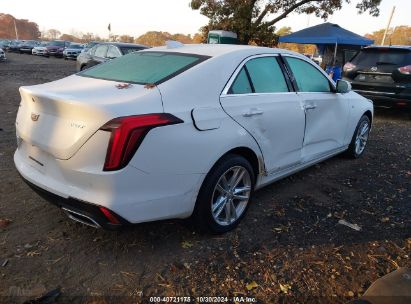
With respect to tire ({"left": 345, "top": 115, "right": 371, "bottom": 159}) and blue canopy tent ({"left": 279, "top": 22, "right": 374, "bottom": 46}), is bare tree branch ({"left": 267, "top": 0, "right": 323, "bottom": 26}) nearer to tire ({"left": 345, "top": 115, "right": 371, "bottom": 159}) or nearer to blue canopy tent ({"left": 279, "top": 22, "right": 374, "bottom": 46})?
blue canopy tent ({"left": 279, "top": 22, "right": 374, "bottom": 46})

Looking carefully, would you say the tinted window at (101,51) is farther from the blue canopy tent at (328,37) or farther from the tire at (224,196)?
the tire at (224,196)

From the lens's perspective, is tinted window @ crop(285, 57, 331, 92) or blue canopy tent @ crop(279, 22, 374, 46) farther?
blue canopy tent @ crop(279, 22, 374, 46)

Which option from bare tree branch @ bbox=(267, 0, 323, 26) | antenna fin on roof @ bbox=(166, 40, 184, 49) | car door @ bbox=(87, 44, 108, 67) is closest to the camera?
antenna fin on roof @ bbox=(166, 40, 184, 49)

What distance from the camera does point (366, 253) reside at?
2.96 metres

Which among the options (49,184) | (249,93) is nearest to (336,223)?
(249,93)

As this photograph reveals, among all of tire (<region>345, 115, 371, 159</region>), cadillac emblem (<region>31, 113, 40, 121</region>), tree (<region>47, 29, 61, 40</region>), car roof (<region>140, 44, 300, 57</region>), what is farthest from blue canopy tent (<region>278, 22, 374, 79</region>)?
tree (<region>47, 29, 61, 40</region>)

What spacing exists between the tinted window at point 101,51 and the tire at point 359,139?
8.73 m

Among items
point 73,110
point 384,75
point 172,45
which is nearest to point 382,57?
point 384,75

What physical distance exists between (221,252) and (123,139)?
1227 millimetres

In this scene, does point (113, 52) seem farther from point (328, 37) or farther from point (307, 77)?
point (307, 77)

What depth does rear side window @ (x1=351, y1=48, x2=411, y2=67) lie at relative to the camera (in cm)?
790

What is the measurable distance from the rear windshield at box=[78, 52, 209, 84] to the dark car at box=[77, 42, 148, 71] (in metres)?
8.06

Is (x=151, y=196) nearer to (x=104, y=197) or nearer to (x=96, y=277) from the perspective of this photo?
(x=104, y=197)

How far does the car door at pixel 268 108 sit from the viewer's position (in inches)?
119
